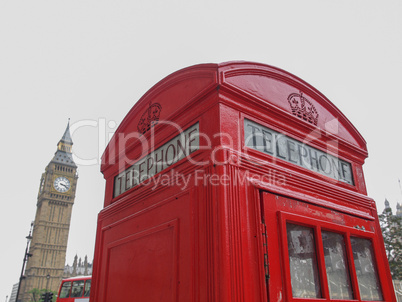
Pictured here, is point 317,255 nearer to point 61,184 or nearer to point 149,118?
point 149,118

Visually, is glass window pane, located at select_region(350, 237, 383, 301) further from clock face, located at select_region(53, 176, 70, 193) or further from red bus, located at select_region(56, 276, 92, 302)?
clock face, located at select_region(53, 176, 70, 193)

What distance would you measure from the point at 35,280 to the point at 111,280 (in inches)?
3261

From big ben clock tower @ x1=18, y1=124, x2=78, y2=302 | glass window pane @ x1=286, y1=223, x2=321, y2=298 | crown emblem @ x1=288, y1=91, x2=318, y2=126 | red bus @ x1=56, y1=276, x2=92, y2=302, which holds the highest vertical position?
big ben clock tower @ x1=18, y1=124, x2=78, y2=302

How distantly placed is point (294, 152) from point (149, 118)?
66.5 inches

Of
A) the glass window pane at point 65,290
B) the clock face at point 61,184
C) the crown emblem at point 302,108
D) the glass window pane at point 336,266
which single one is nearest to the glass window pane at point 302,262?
the glass window pane at point 336,266

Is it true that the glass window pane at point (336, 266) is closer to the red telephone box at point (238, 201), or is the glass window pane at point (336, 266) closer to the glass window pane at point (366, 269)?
the red telephone box at point (238, 201)

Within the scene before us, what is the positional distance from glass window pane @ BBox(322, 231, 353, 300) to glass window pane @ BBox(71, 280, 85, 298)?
20.0m

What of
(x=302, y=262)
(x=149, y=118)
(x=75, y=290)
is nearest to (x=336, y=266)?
(x=302, y=262)

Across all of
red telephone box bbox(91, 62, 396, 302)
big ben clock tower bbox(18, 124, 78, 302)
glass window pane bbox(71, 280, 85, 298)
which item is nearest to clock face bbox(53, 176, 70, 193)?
big ben clock tower bbox(18, 124, 78, 302)

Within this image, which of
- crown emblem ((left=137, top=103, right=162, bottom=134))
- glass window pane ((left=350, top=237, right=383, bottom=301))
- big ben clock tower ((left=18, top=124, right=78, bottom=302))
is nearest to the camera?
glass window pane ((left=350, top=237, right=383, bottom=301))

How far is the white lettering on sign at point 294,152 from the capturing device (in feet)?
9.93

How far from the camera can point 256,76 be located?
133 inches

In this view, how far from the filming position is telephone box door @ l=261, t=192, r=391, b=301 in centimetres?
252

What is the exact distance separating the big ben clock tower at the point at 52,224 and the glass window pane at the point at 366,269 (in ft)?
266
